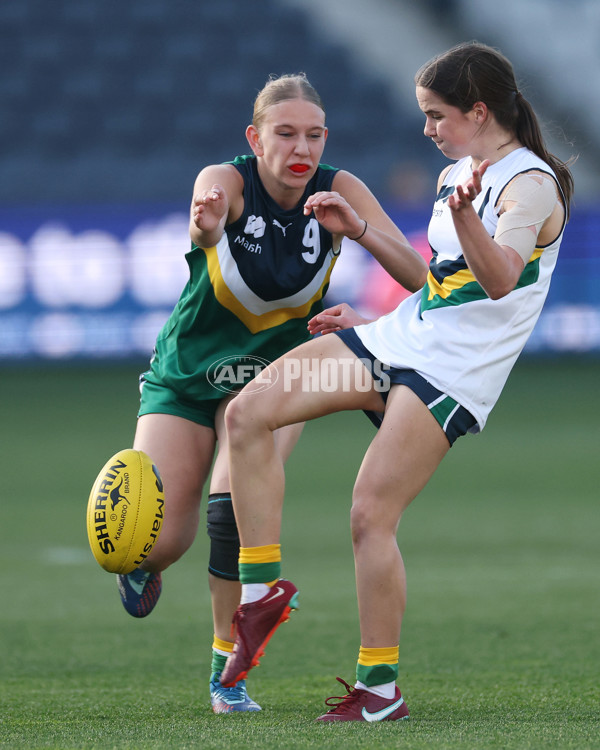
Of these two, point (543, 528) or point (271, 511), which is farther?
point (543, 528)

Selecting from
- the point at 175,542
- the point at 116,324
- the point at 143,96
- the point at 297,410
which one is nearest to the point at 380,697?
the point at 297,410

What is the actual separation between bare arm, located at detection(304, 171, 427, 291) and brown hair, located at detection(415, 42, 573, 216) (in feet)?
1.53

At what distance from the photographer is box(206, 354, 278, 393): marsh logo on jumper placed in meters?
4.41

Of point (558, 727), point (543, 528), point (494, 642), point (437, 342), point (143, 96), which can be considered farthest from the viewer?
point (143, 96)

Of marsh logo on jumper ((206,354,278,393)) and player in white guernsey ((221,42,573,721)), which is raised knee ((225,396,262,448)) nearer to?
player in white guernsey ((221,42,573,721))

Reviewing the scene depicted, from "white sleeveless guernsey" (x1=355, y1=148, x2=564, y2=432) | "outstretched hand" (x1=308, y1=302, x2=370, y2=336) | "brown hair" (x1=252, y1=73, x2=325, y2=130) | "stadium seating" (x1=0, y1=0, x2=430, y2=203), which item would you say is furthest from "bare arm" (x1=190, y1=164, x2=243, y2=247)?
"stadium seating" (x1=0, y1=0, x2=430, y2=203)

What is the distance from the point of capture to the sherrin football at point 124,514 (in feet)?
13.2

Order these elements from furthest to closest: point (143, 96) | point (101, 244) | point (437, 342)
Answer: point (143, 96)
point (101, 244)
point (437, 342)

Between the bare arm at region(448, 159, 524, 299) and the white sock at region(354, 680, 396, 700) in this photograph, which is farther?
the white sock at region(354, 680, 396, 700)

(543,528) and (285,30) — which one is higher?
(285,30)

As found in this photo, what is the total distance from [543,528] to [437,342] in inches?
200

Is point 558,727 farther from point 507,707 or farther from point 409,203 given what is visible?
point 409,203

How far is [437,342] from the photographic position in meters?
3.59

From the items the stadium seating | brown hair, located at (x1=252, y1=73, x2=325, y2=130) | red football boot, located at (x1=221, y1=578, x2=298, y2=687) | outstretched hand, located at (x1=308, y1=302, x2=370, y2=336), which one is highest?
the stadium seating
